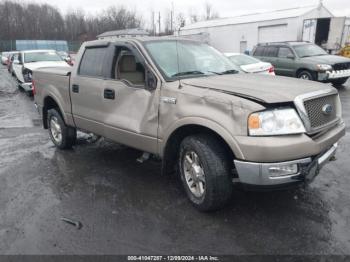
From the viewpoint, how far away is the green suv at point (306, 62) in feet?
37.1

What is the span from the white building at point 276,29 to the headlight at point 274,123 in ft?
77.7

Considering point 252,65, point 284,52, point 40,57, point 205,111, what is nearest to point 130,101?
point 205,111

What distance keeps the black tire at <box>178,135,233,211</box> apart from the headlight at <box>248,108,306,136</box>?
19.1 inches

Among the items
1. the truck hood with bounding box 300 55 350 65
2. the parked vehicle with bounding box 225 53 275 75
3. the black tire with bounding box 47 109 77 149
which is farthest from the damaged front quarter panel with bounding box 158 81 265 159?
the truck hood with bounding box 300 55 350 65

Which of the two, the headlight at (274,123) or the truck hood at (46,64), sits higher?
the headlight at (274,123)

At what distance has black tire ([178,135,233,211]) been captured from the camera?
10.5 feet

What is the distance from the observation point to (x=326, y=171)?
452 centimetres

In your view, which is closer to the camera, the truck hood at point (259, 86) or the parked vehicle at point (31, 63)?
the truck hood at point (259, 86)

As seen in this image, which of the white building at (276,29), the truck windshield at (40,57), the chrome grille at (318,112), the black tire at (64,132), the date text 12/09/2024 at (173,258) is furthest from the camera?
the white building at (276,29)

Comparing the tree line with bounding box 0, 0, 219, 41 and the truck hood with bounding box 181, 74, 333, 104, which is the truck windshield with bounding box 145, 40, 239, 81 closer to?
the truck hood with bounding box 181, 74, 333, 104

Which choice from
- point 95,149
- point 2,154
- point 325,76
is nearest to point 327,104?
point 95,149

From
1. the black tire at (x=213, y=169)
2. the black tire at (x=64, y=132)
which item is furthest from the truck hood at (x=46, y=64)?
the black tire at (x=213, y=169)

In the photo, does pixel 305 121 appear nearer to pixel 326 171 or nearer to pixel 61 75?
pixel 326 171

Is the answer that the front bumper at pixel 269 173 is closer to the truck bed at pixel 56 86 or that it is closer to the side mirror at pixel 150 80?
the side mirror at pixel 150 80
